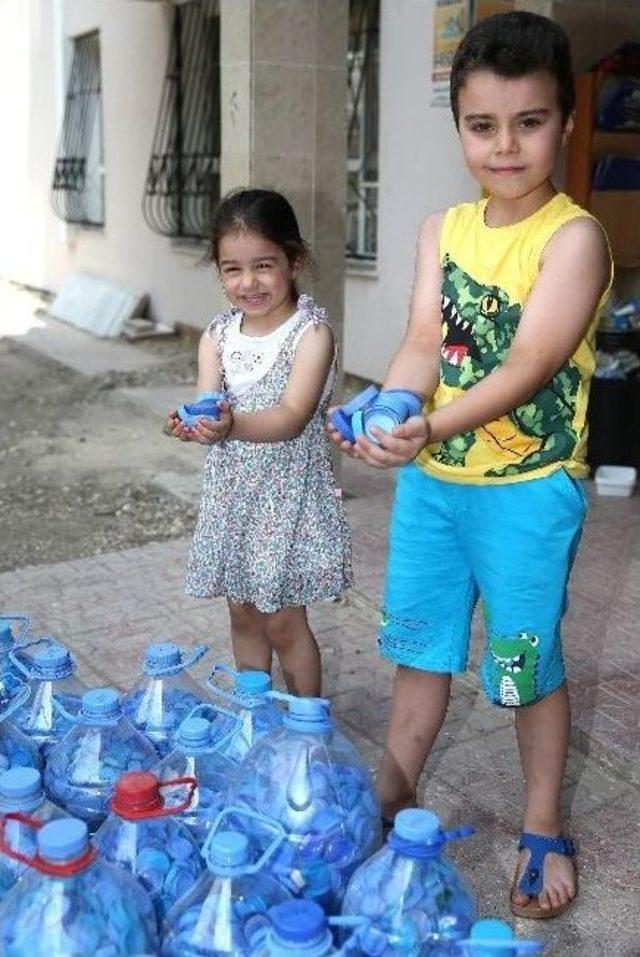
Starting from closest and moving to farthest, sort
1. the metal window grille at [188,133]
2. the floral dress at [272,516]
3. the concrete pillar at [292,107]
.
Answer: the floral dress at [272,516] < the concrete pillar at [292,107] < the metal window grille at [188,133]

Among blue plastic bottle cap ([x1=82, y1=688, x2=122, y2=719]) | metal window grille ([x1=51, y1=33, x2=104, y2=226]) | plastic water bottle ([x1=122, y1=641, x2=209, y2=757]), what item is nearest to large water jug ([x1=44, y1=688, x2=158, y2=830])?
blue plastic bottle cap ([x1=82, y1=688, x2=122, y2=719])

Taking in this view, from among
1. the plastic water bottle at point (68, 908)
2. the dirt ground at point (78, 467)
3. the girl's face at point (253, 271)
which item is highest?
the girl's face at point (253, 271)

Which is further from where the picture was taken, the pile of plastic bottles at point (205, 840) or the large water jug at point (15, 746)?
the large water jug at point (15, 746)

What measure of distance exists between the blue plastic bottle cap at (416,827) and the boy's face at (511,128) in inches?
46.8

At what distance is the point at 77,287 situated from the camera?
42.0 feet

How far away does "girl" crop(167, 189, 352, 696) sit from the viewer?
2.68 m

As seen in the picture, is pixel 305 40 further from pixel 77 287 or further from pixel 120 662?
pixel 77 287

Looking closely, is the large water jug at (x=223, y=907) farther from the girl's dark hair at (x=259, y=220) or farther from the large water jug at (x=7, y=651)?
the girl's dark hair at (x=259, y=220)

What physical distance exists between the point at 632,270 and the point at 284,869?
17.5ft

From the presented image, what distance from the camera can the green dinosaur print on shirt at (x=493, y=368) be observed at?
218cm

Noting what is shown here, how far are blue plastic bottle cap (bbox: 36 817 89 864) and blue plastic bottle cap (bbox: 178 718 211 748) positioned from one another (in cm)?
46

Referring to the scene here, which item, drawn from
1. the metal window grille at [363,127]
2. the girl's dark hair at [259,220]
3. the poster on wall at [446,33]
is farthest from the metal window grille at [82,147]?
the girl's dark hair at [259,220]

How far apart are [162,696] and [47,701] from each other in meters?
0.24

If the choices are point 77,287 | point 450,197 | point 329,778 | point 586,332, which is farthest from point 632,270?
point 77,287
